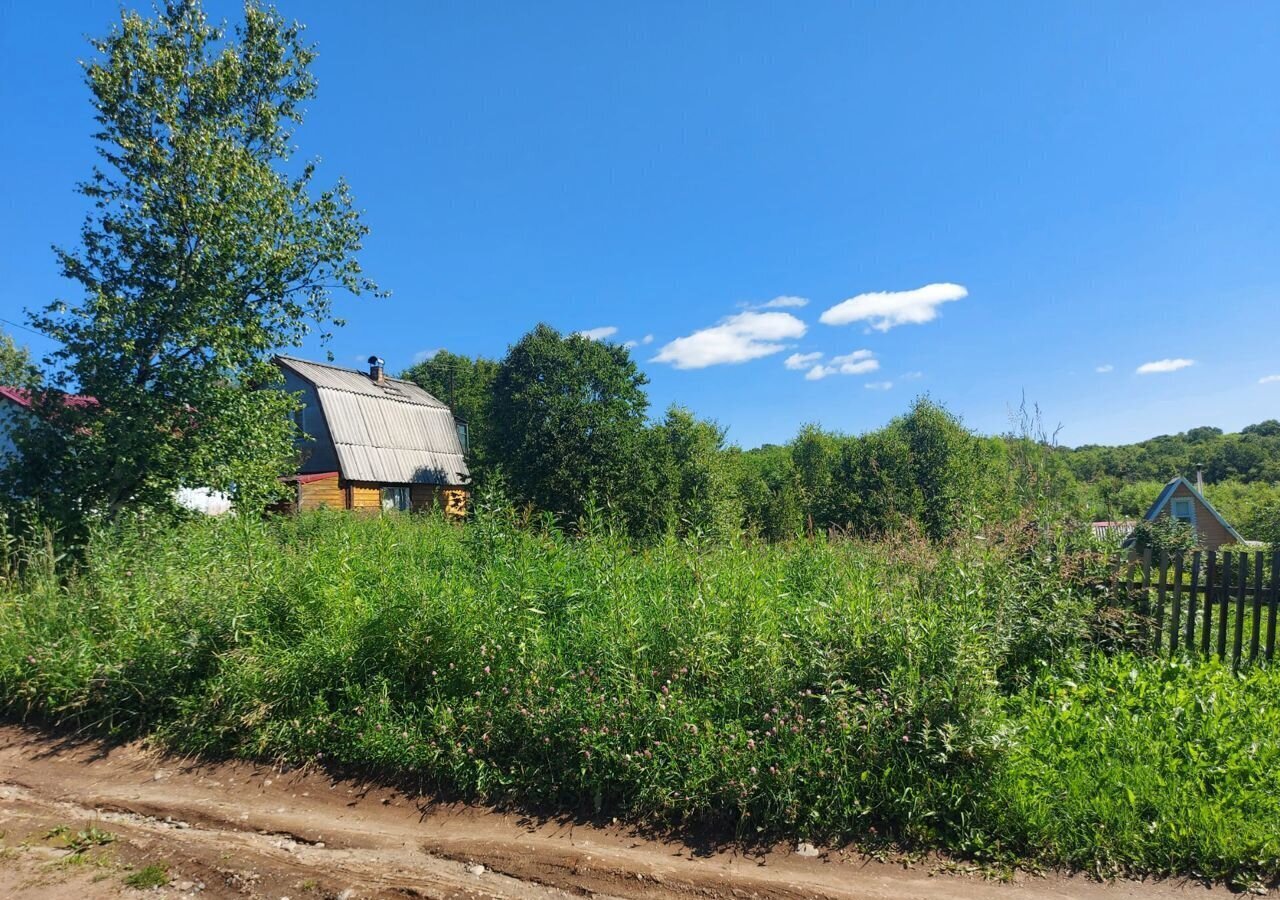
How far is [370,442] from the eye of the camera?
27.9 metres

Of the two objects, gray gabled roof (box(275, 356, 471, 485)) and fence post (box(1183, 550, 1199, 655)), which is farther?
gray gabled roof (box(275, 356, 471, 485))

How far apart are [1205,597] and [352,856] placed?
22.1 feet

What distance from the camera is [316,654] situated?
4816mm

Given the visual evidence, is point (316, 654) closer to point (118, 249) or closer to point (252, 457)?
point (252, 457)

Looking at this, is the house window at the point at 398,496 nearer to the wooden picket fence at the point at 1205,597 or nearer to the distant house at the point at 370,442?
the distant house at the point at 370,442

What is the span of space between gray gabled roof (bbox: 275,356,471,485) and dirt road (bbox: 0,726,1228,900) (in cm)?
2296

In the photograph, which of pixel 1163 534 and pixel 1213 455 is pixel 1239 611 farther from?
pixel 1213 455

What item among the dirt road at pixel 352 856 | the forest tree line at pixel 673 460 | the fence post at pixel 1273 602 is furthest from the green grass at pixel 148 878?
the forest tree line at pixel 673 460

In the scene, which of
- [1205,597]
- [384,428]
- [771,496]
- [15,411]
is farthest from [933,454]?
[384,428]

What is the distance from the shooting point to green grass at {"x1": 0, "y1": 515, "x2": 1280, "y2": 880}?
11.8 ft

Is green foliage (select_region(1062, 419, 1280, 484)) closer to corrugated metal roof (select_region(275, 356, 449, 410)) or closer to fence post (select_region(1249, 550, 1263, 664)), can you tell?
corrugated metal roof (select_region(275, 356, 449, 410))

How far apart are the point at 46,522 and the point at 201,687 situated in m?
5.37

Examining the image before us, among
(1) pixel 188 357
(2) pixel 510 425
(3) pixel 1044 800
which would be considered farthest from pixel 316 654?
(2) pixel 510 425

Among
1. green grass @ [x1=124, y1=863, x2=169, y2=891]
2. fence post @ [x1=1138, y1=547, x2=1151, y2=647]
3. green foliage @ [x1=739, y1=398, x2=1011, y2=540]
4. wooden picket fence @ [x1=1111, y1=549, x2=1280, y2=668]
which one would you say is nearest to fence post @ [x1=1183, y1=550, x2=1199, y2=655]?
wooden picket fence @ [x1=1111, y1=549, x2=1280, y2=668]
